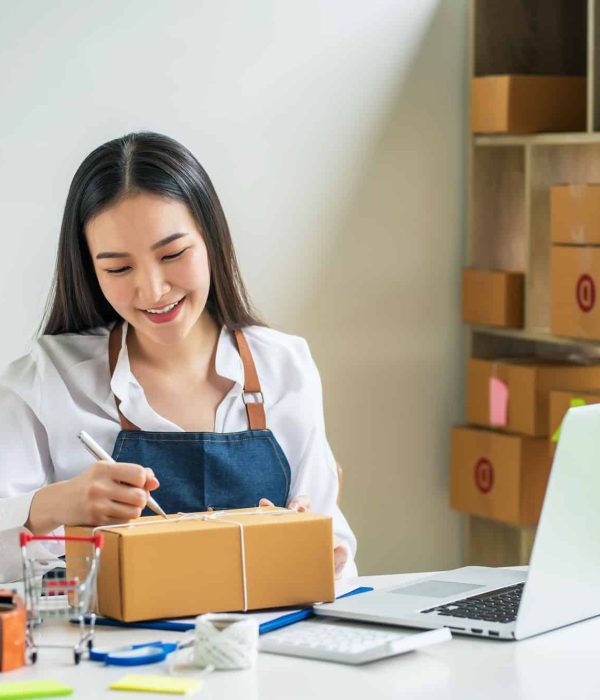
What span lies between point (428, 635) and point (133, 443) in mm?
747

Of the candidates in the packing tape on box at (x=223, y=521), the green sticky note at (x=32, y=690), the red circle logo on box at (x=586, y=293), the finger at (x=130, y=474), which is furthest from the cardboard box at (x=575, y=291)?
the green sticky note at (x=32, y=690)

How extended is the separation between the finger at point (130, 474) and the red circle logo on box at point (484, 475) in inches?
76.1

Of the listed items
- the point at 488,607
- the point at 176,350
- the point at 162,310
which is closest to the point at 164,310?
the point at 162,310

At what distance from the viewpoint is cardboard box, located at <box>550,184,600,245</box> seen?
2.94 m

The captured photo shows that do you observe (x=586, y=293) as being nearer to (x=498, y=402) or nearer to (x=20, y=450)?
(x=498, y=402)

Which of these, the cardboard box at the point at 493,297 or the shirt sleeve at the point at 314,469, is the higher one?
the cardboard box at the point at 493,297

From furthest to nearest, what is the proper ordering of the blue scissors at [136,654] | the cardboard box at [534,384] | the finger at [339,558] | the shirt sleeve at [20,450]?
the cardboard box at [534,384]
the shirt sleeve at [20,450]
the finger at [339,558]
the blue scissors at [136,654]

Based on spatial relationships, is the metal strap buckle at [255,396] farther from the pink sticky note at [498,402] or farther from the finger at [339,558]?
the pink sticky note at [498,402]

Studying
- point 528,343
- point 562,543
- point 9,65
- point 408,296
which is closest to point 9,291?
point 9,65

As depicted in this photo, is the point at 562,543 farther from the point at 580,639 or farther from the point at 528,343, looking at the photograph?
the point at 528,343

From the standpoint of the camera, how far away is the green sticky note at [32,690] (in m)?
1.20

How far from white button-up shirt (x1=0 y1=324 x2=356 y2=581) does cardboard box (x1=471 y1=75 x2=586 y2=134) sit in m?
1.33

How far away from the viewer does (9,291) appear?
2.98 metres

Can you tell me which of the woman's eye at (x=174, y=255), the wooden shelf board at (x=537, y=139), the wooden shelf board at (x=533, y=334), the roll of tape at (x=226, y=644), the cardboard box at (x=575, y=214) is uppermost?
the wooden shelf board at (x=537, y=139)
